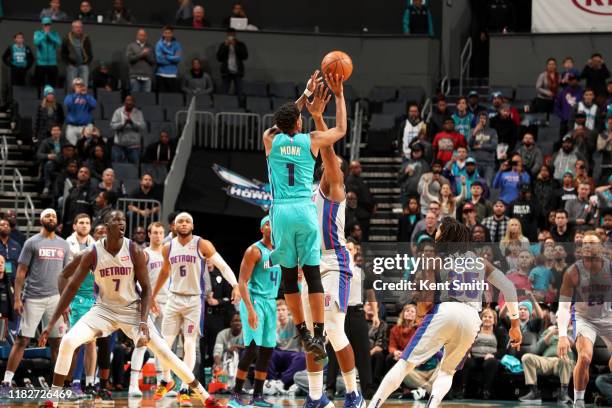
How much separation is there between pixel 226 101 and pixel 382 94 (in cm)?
344

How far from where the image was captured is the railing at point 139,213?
69.5ft

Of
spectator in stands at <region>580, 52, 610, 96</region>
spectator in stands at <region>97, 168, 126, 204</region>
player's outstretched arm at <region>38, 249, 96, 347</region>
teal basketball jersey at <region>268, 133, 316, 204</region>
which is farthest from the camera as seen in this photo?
spectator in stands at <region>580, 52, 610, 96</region>

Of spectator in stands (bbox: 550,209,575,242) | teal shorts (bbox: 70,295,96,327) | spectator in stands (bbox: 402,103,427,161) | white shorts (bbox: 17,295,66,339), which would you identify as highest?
spectator in stands (bbox: 402,103,427,161)

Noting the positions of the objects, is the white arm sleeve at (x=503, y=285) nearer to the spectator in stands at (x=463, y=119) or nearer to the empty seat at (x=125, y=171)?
the spectator in stands at (x=463, y=119)

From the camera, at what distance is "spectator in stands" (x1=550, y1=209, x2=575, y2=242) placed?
1858 centimetres

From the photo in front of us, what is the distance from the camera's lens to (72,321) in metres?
15.5

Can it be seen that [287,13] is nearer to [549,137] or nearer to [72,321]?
[549,137]

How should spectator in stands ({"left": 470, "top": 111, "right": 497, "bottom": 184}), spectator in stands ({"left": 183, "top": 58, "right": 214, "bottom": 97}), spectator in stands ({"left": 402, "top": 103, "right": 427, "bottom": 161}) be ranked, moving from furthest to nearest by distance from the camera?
spectator in stands ({"left": 183, "top": 58, "right": 214, "bottom": 97})
spectator in stands ({"left": 402, "top": 103, "right": 427, "bottom": 161})
spectator in stands ({"left": 470, "top": 111, "right": 497, "bottom": 184})

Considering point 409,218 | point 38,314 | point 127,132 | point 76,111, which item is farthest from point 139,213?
point 38,314

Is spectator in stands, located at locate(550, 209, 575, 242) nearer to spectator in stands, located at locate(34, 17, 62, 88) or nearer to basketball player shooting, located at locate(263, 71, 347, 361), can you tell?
basketball player shooting, located at locate(263, 71, 347, 361)

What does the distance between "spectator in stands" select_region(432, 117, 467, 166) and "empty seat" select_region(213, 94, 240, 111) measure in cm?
509

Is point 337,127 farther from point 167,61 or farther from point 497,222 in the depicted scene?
point 167,61

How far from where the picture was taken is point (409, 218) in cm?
2061

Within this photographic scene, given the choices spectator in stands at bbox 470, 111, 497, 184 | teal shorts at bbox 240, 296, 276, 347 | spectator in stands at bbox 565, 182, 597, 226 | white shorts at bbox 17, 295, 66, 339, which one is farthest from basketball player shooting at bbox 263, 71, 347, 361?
spectator in stands at bbox 470, 111, 497, 184
